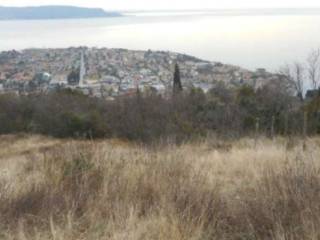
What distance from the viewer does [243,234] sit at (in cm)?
289

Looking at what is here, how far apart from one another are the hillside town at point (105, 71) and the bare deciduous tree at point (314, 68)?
225 inches

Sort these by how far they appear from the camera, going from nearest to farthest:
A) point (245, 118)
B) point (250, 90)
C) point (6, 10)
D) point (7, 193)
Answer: point (7, 193)
point (245, 118)
point (250, 90)
point (6, 10)

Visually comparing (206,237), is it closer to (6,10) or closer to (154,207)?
→ (154,207)

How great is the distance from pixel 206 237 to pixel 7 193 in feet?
4.66

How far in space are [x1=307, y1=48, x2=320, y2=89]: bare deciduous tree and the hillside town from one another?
5707 mm

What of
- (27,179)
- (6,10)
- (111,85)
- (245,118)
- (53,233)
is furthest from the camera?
(6,10)

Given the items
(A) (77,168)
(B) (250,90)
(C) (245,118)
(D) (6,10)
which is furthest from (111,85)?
(D) (6,10)

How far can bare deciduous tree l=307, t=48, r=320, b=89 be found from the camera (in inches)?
920

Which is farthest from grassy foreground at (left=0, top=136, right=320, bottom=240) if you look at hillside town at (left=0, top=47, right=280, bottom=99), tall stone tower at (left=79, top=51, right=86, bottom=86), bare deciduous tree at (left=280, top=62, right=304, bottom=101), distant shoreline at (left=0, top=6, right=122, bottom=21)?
distant shoreline at (left=0, top=6, right=122, bottom=21)

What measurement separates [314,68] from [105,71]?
22.3 m

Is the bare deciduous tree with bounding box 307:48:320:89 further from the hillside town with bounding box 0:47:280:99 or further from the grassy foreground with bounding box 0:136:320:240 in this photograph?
the grassy foreground with bounding box 0:136:320:240

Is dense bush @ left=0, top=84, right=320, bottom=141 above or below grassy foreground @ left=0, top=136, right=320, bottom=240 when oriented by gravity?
below

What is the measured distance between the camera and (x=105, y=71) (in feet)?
139

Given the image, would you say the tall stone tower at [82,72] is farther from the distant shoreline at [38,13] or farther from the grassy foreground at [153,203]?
the distant shoreline at [38,13]
